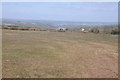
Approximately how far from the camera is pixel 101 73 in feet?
24.1

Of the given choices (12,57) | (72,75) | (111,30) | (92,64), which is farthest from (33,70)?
(111,30)

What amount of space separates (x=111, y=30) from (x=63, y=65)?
24640 millimetres

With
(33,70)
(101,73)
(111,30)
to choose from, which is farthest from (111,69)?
(111,30)

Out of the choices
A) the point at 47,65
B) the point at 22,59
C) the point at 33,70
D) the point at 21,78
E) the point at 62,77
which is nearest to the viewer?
the point at 21,78

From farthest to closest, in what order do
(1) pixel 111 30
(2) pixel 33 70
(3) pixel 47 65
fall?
(1) pixel 111 30 < (3) pixel 47 65 < (2) pixel 33 70

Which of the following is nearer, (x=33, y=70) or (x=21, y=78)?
(x=21, y=78)

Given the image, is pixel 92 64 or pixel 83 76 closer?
pixel 83 76

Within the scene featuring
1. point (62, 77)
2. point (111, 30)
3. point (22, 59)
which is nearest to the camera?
point (62, 77)

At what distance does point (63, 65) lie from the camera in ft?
26.4

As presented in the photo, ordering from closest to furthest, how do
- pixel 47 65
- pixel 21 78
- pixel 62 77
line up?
pixel 21 78 → pixel 62 77 → pixel 47 65

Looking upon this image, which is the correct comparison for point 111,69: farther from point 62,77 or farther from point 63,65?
point 62,77

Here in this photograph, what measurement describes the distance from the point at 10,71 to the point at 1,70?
32cm

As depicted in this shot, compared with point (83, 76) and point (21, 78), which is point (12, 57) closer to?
point (21, 78)

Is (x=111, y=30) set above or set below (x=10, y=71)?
above
